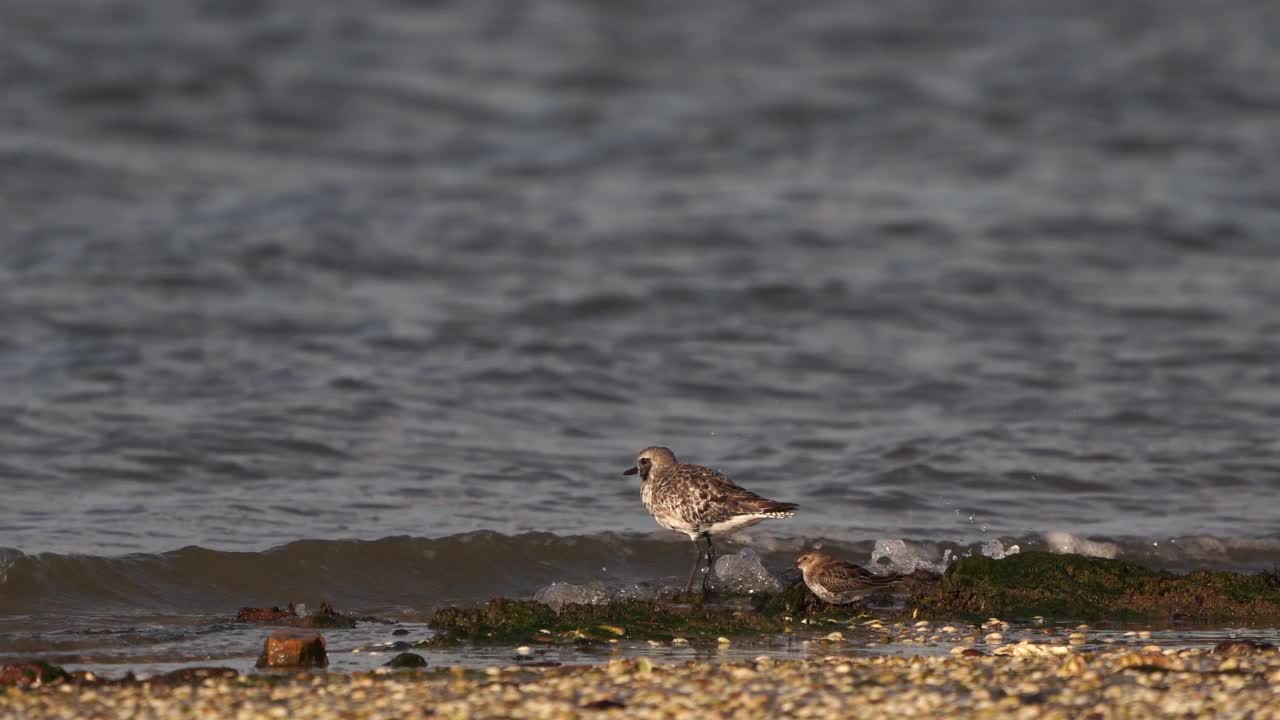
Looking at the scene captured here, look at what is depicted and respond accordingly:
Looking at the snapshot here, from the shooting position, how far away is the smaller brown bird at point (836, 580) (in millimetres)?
9727

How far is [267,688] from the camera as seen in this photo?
303 inches

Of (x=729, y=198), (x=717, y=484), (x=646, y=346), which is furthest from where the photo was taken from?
(x=729, y=198)

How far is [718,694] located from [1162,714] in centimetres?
189

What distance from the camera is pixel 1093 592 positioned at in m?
10.3

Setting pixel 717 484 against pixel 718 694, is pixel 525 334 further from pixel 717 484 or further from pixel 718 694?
pixel 718 694

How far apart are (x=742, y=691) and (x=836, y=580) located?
2.24m

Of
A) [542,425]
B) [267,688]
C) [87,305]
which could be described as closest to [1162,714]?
[267,688]

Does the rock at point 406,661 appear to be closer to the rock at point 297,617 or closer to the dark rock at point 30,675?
the rock at point 297,617

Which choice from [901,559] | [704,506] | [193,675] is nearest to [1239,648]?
[901,559]

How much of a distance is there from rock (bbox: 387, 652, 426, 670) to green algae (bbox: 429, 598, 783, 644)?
2.44 feet

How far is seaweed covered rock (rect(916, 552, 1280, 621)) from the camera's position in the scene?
1002cm

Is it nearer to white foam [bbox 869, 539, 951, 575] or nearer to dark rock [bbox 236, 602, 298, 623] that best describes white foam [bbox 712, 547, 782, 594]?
white foam [bbox 869, 539, 951, 575]

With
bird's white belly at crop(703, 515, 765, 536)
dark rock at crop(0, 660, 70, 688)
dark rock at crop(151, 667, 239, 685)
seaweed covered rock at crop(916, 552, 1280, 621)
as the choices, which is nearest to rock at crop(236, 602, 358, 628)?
dark rock at crop(151, 667, 239, 685)

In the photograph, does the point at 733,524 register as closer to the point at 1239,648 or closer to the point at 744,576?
the point at 744,576
